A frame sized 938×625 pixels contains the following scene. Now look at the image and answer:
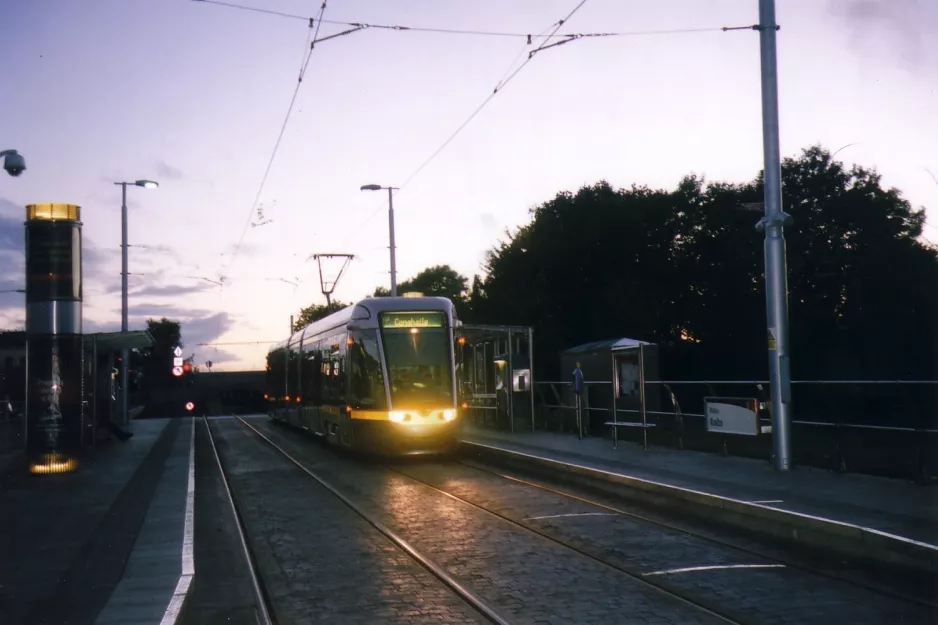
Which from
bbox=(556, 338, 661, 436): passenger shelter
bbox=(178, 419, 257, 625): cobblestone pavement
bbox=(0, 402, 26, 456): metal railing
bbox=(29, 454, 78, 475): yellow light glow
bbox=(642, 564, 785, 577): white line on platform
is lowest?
bbox=(178, 419, 257, 625): cobblestone pavement

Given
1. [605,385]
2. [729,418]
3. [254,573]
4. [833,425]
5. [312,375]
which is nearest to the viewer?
[254,573]

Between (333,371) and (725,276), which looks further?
(725,276)

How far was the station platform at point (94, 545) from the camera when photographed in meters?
7.87

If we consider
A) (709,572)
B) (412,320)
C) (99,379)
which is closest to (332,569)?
(709,572)

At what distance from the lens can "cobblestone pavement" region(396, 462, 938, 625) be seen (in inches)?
292

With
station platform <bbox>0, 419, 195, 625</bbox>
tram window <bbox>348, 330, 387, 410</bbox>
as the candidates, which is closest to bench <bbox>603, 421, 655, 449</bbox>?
tram window <bbox>348, 330, 387, 410</bbox>

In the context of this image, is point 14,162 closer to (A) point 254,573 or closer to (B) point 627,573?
(A) point 254,573

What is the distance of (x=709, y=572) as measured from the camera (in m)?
8.99

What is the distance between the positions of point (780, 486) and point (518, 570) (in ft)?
18.8

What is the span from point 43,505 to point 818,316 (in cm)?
3833

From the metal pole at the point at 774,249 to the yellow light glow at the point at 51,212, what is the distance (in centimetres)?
1400

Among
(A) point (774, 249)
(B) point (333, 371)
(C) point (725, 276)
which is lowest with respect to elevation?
(B) point (333, 371)

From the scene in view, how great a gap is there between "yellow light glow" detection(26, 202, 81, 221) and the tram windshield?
6913 millimetres

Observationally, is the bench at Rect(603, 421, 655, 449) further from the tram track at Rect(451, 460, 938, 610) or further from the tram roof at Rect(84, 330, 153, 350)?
the tram roof at Rect(84, 330, 153, 350)
